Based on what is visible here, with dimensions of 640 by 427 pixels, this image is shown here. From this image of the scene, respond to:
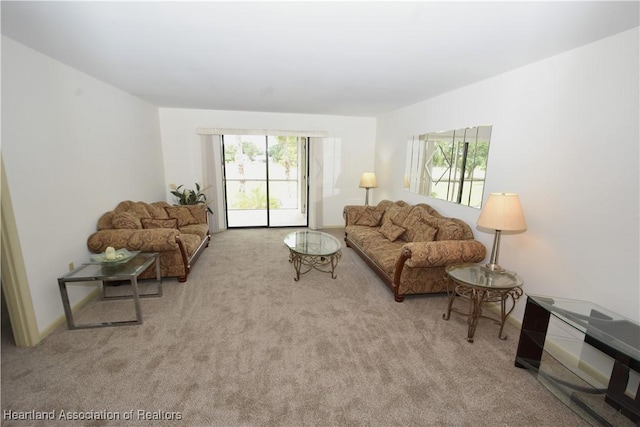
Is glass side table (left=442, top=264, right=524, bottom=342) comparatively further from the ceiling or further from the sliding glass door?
the sliding glass door

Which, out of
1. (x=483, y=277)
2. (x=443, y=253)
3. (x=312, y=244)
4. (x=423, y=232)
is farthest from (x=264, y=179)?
(x=483, y=277)

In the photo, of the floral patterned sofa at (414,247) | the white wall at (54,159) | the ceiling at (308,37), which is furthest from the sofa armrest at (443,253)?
the white wall at (54,159)

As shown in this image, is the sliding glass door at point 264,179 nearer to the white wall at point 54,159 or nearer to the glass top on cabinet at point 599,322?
the white wall at point 54,159

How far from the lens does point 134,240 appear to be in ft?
10.6

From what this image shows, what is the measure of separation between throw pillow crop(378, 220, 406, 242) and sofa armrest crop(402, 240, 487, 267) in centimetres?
106

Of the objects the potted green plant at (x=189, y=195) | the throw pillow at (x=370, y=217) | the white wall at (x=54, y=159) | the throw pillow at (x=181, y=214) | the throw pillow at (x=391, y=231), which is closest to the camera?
the white wall at (x=54, y=159)

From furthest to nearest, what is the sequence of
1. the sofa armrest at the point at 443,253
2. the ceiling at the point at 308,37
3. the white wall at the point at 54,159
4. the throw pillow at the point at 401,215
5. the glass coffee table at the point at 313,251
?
the throw pillow at the point at 401,215 < the glass coffee table at the point at 313,251 < the sofa armrest at the point at 443,253 < the white wall at the point at 54,159 < the ceiling at the point at 308,37

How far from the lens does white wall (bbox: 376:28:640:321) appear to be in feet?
6.33

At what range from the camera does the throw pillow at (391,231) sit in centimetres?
414

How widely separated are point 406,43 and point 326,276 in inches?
111

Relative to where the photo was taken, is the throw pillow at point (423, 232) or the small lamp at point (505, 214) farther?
the throw pillow at point (423, 232)

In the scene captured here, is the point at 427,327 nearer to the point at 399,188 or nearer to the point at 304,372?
the point at 304,372

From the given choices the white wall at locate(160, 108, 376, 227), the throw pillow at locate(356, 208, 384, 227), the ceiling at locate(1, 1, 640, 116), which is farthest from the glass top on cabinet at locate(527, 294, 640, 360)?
the white wall at locate(160, 108, 376, 227)

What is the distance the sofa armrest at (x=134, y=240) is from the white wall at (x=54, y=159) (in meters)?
0.12
